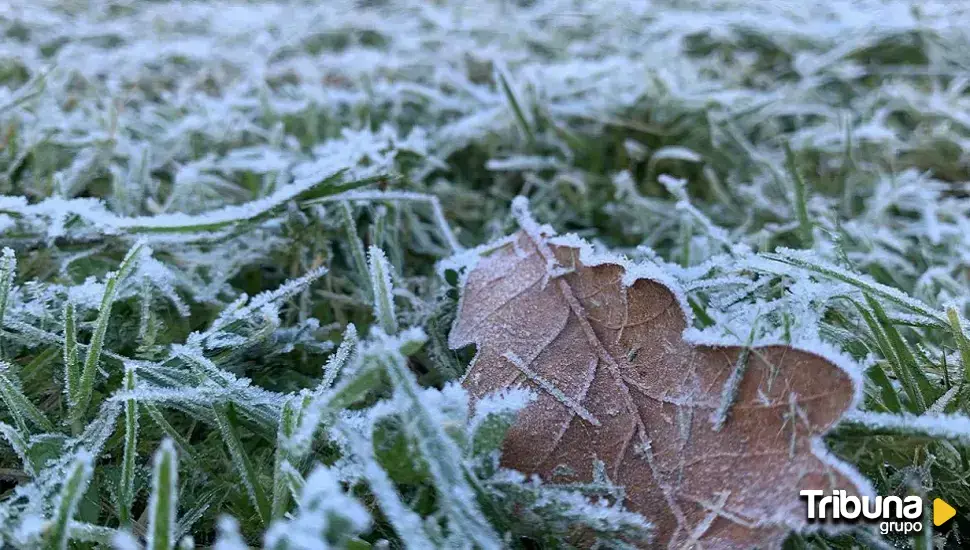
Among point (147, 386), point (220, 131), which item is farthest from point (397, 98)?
point (147, 386)

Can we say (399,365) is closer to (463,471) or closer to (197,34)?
(463,471)

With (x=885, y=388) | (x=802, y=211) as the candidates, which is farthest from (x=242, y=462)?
(x=802, y=211)

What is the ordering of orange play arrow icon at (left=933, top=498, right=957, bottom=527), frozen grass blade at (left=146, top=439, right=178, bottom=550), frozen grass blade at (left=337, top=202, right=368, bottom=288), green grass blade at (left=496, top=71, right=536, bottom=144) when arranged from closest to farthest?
frozen grass blade at (left=146, top=439, right=178, bottom=550) → orange play arrow icon at (left=933, top=498, right=957, bottom=527) → frozen grass blade at (left=337, top=202, right=368, bottom=288) → green grass blade at (left=496, top=71, right=536, bottom=144)

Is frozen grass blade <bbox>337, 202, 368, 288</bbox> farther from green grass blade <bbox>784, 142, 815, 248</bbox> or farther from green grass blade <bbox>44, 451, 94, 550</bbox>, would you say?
green grass blade <bbox>784, 142, 815, 248</bbox>

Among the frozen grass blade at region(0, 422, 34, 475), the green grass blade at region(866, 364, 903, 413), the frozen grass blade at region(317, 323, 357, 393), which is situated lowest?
the green grass blade at region(866, 364, 903, 413)

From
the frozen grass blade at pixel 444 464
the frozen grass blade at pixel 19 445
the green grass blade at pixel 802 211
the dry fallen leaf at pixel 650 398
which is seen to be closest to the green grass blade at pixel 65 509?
the frozen grass blade at pixel 19 445

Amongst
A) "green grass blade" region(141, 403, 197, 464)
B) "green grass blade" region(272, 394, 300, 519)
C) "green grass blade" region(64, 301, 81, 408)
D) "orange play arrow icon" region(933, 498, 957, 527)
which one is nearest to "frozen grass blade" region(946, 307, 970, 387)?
"orange play arrow icon" region(933, 498, 957, 527)

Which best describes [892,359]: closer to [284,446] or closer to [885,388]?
[885,388]
